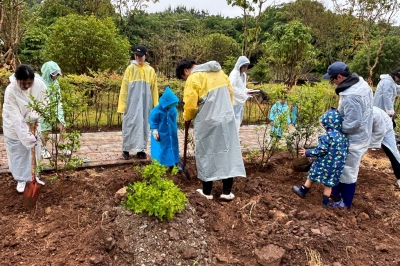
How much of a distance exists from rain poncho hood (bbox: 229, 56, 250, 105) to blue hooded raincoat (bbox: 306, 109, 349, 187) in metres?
1.77

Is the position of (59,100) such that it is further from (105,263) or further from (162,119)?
(105,263)

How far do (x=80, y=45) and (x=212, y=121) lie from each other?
889 centimetres

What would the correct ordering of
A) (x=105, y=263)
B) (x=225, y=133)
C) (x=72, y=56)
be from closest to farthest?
(x=105, y=263) → (x=225, y=133) → (x=72, y=56)

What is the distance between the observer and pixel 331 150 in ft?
13.2

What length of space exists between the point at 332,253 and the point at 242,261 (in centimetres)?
84

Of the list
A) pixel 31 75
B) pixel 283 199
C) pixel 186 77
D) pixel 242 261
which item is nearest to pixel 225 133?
pixel 186 77

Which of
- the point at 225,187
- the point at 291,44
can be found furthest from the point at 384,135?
the point at 291,44

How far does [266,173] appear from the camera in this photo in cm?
534

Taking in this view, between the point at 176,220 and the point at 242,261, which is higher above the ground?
the point at 176,220

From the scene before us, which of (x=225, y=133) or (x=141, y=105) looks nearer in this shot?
(x=225, y=133)

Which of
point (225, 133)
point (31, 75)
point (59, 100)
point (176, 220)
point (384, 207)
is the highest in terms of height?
point (31, 75)

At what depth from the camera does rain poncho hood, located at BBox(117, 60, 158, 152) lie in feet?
18.0

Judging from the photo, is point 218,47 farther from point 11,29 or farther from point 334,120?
point 334,120

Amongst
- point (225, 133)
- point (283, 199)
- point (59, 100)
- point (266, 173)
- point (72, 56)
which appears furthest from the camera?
point (72, 56)
